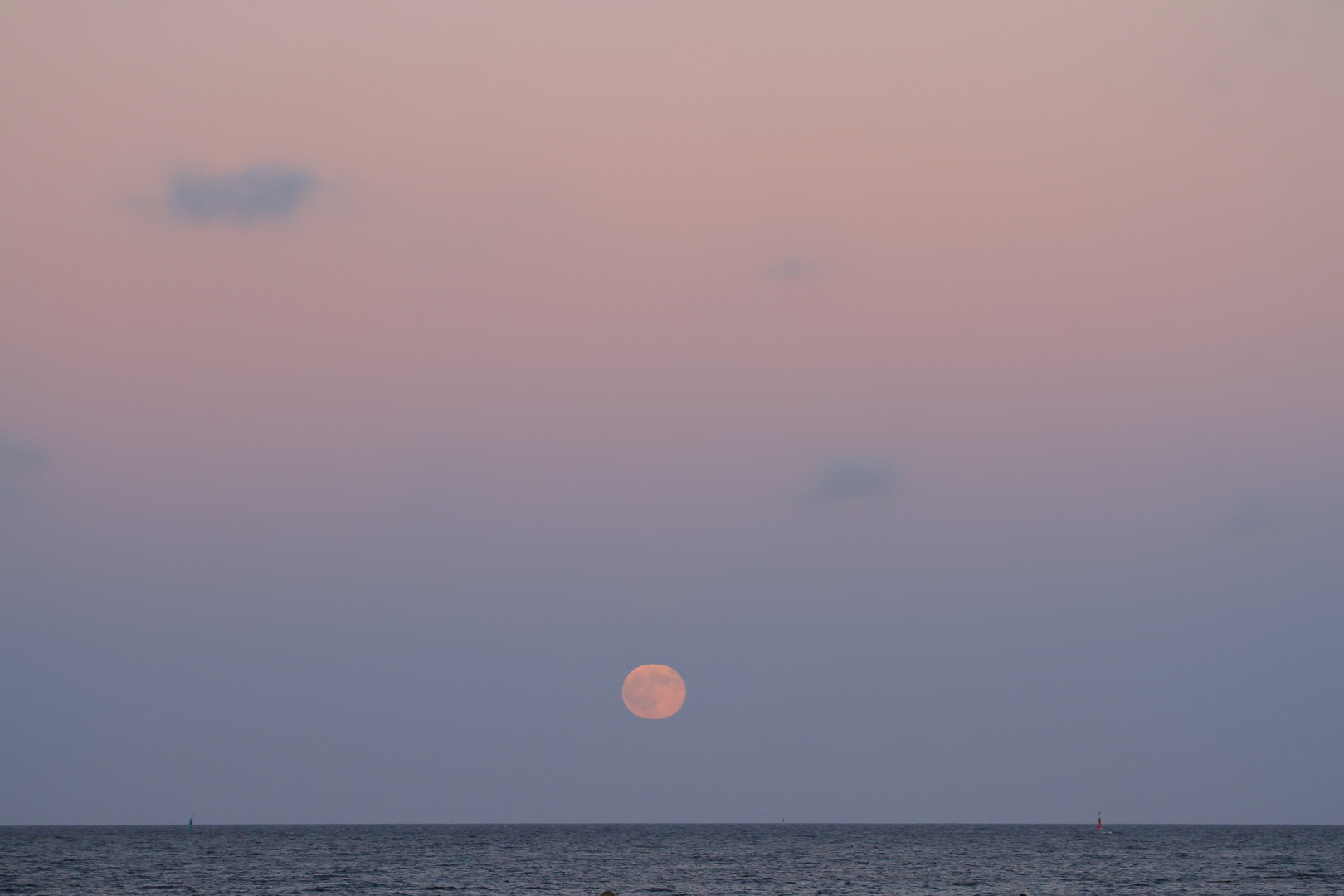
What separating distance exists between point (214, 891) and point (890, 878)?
204 feet

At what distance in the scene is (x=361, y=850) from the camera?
7411 inches

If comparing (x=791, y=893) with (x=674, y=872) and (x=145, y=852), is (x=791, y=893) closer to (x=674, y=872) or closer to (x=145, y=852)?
(x=674, y=872)

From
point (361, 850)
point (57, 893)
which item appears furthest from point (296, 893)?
point (361, 850)

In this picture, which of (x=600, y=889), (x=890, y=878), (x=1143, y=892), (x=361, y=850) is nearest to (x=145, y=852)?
(x=361, y=850)

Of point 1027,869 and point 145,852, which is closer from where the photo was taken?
point 1027,869

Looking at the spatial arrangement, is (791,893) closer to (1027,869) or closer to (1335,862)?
(1027,869)

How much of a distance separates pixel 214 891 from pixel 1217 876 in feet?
321

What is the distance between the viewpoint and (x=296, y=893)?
345 feet

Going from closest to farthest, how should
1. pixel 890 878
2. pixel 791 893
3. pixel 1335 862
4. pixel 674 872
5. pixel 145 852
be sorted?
pixel 791 893 < pixel 890 878 < pixel 674 872 < pixel 1335 862 < pixel 145 852

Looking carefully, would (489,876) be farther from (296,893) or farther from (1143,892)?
(1143,892)

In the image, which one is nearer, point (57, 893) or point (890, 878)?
point (57, 893)

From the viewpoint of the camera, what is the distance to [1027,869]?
138750 mm

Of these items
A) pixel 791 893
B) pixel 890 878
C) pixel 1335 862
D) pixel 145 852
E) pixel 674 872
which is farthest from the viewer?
pixel 145 852

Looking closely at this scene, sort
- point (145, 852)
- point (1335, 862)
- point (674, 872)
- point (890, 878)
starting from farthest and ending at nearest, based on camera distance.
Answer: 1. point (145, 852)
2. point (1335, 862)
3. point (674, 872)
4. point (890, 878)
